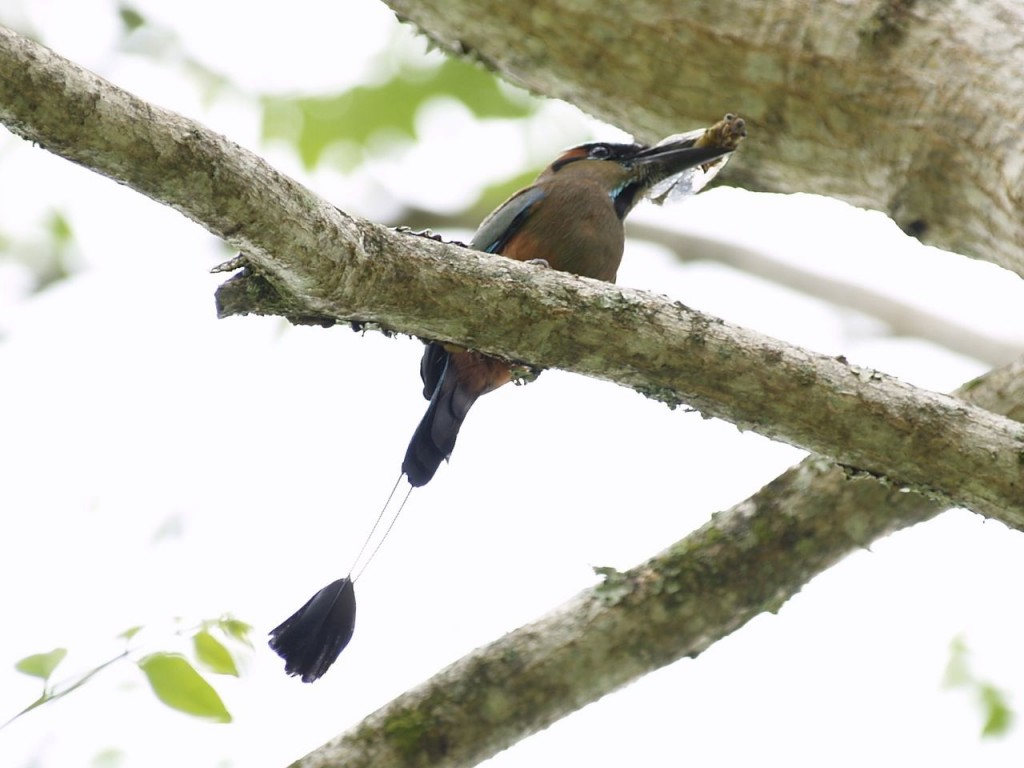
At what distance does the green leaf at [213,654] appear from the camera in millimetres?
2240

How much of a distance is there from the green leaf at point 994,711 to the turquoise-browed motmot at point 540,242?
176 cm

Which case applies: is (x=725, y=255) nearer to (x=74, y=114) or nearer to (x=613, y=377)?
(x=613, y=377)

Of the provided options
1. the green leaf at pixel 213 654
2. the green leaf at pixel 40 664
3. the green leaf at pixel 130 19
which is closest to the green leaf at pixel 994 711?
the green leaf at pixel 213 654

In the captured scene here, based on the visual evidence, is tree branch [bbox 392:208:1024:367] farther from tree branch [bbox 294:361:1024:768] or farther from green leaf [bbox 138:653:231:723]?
green leaf [bbox 138:653:231:723]

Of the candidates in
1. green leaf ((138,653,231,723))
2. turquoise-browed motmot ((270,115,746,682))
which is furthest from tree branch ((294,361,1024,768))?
green leaf ((138,653,231,723))

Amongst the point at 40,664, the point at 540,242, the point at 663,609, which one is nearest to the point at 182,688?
the point at 40,664

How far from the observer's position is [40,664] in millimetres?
2084

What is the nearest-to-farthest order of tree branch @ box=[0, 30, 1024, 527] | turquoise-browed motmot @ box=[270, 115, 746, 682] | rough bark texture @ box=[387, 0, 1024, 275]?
tree branch @ box=[0, 30, 1024, 527] → rough bark texture @ box=[387, 0, 1024, 275] → turquoise-browed motmot @ box=[270, 115, 746, 682]

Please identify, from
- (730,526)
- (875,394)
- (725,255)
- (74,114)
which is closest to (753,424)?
(875,394)

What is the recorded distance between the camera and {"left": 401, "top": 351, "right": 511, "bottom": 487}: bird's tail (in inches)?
137

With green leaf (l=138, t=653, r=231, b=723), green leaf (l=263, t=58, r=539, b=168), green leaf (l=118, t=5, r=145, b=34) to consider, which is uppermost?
green leaf (l=118, t=5, r=145, b=34)

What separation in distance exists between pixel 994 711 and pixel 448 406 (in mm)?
1897

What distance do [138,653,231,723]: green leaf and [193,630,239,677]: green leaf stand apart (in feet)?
0.14

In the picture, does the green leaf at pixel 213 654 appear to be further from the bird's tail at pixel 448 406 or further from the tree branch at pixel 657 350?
the bird's tail at pixel 448 406
